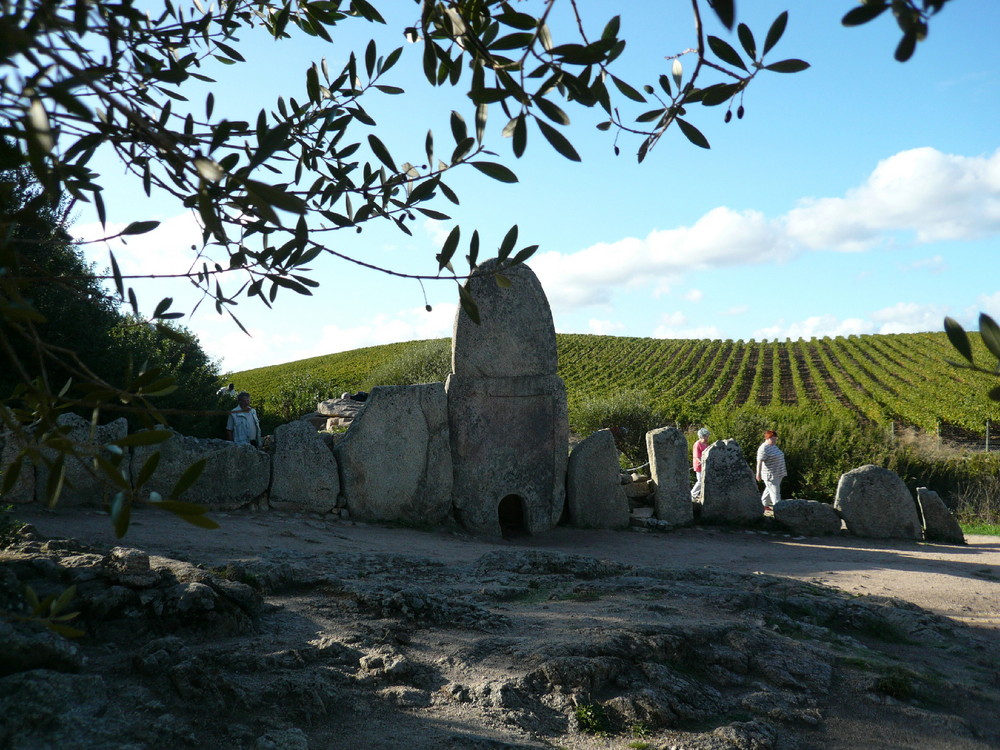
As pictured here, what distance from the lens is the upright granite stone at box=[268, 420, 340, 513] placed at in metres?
9.85

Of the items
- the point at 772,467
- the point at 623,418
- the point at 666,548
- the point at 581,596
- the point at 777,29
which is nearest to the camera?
the point at 777,29

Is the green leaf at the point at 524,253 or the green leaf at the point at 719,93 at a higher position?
the green leaf at the point at 719,93

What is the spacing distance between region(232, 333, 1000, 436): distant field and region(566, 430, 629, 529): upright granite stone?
41.4 ft

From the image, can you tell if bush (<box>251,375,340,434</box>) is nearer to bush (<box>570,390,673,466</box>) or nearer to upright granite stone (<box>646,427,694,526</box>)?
bush (<box>570,390,673,466</box>)

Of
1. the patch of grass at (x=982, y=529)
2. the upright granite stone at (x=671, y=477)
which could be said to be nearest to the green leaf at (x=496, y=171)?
the upright granite stone at (x=671, y=477)

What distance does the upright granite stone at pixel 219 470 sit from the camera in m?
9.09

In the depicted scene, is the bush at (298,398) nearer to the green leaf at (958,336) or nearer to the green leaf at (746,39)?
the green leaf at (746,39)

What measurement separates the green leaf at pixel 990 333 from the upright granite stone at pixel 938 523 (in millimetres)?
11809

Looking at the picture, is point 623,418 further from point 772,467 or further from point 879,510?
point 879,510

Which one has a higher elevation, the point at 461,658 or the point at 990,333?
the point at 990,333

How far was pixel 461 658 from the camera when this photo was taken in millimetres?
4074

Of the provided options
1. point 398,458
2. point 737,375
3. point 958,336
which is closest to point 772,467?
point 398,458

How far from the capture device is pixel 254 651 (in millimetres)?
3844

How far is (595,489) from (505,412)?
68.2 inches
